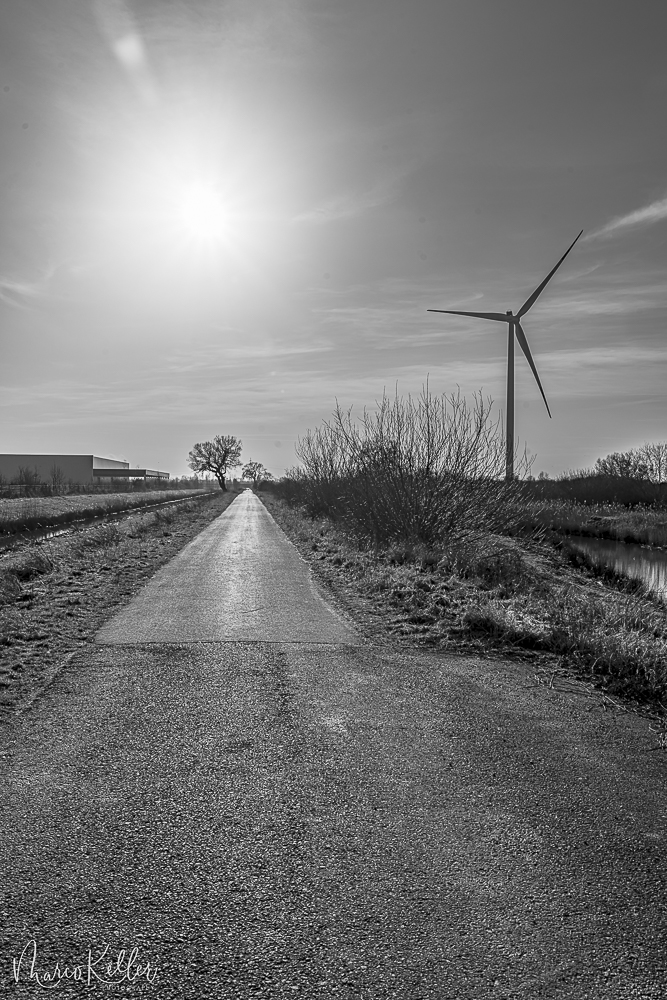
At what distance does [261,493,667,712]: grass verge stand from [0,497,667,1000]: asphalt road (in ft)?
2.54

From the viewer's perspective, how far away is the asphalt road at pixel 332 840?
2572 mm

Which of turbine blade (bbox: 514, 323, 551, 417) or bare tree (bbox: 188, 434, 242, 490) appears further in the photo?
bare tree (bbox: 188, 434, 242, 490)

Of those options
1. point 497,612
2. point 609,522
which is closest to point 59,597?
point 497,612

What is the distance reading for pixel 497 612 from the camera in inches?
336

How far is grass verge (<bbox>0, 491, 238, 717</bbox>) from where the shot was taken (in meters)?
6.64

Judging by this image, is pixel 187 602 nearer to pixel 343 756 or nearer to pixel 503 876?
pixel 343 756

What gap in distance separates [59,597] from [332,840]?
8.37 meters

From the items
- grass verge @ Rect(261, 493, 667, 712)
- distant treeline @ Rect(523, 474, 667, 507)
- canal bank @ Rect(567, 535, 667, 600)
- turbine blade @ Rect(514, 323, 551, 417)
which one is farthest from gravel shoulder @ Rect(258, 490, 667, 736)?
distant treeline @ Rect(523, 474, 667, 507)

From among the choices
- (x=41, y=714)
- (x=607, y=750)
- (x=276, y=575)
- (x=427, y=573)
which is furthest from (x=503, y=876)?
(x=276, y=575)

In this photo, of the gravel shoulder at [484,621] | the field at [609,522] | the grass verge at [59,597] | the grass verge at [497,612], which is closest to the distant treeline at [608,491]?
the field at [609,522]

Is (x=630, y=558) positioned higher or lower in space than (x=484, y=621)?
lower

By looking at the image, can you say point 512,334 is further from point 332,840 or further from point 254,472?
point 254,472

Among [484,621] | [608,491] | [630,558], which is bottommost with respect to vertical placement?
[630,558]

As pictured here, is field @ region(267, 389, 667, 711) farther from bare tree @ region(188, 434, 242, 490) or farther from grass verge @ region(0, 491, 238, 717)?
bare tree @ region(188, 434, 242, 490)
